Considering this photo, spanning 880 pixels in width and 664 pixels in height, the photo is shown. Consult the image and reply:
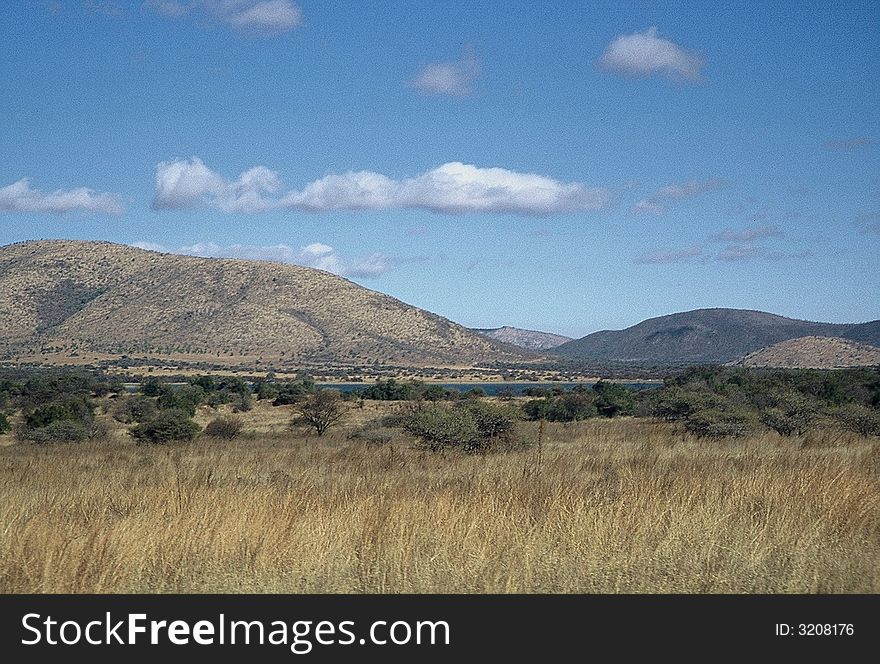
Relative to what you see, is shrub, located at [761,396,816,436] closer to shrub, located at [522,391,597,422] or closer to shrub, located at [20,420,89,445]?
shrub, located at [522,391,597,422]

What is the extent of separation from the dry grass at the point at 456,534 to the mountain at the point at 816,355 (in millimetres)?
141243

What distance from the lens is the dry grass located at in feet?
21.0

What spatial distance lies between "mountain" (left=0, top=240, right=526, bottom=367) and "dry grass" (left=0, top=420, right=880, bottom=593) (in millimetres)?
115250

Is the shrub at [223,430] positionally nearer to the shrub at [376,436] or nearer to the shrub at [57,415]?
the shrub at [57,415]

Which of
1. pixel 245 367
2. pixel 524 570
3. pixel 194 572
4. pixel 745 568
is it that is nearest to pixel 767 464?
pixel 745 568

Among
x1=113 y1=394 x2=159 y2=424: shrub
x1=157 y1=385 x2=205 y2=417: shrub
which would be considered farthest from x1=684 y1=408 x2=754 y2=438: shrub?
x1=113 y1=394 x2=159 y2=424: shrub

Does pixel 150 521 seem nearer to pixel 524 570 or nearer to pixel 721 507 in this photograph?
pixel 524 570

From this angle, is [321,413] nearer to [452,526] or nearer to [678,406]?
[678,406]

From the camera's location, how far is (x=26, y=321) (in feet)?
426

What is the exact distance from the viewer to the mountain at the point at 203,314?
126 metres

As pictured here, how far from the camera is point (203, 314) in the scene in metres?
135

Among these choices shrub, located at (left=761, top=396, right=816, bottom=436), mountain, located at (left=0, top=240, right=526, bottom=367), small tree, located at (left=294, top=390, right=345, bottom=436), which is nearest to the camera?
shrub, located at (left=761, top=396, right=816, bottom=436)

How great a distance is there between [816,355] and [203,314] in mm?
98774
